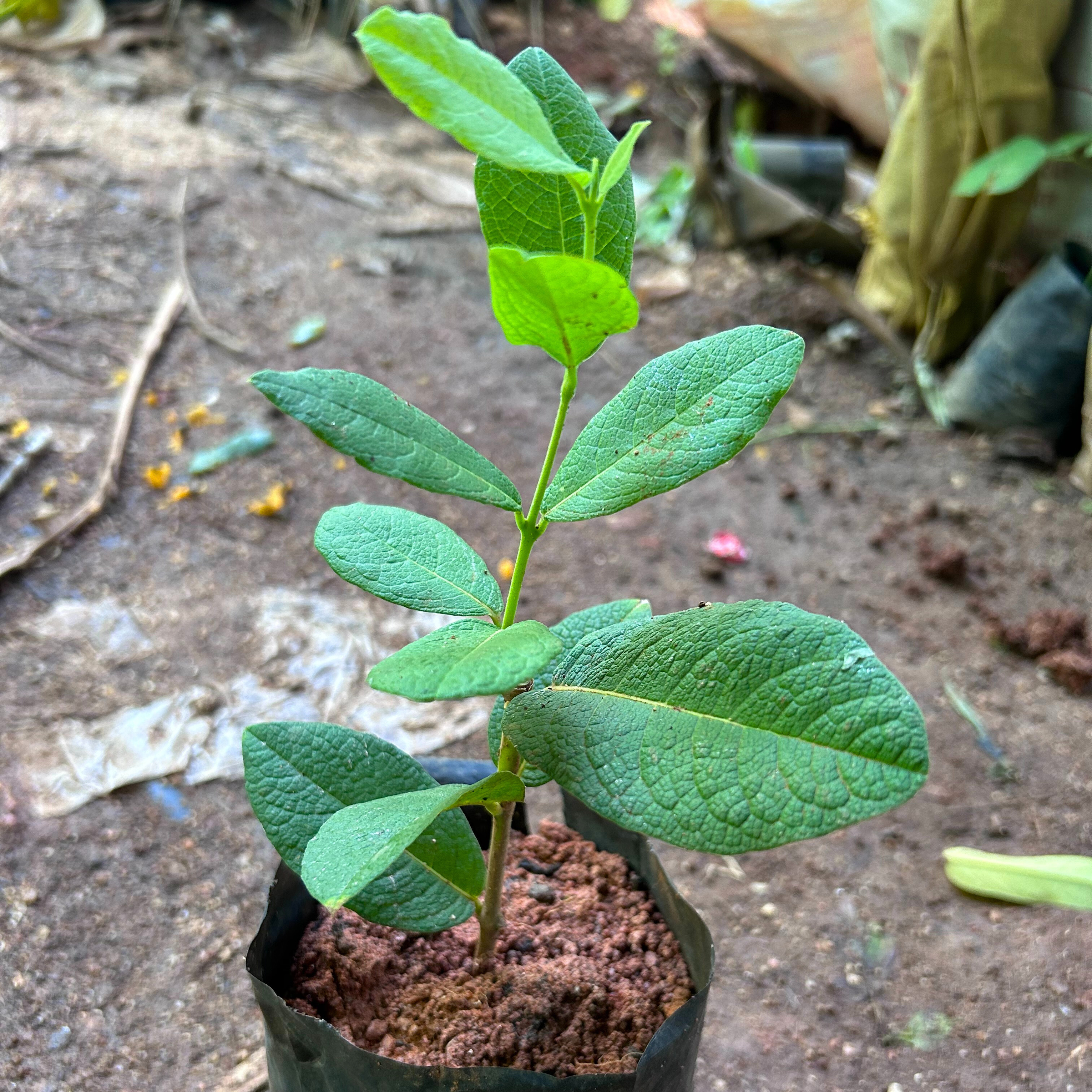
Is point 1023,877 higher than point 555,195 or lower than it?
lower

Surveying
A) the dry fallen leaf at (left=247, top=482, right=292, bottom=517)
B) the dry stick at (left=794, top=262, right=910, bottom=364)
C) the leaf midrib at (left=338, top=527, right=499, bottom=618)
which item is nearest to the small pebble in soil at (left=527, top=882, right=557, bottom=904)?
the leaf midrib at (left=338, top=527, right=499, bottom=618)

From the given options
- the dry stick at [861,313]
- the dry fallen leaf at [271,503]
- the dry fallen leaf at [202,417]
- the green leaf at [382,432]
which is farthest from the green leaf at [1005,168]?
the green leaf at [382,432]

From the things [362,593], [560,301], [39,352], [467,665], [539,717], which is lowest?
[362,593]

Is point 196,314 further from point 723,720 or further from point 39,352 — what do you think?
point 723,720

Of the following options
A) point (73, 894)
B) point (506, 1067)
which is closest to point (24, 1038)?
point (73, 894)

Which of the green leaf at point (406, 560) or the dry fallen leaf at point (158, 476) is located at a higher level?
the green leaf at point (406, 560)

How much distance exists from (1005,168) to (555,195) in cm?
172

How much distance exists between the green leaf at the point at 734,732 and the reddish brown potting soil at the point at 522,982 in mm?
289

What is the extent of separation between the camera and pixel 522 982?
32.9 inches

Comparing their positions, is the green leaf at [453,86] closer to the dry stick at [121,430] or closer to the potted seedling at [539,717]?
the potted seedling at [539,717]

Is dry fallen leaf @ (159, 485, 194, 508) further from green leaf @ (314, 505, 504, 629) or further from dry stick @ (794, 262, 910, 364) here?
dry stick @ (794, 262, 910, 364)

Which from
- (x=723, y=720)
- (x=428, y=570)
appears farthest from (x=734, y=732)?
(x=428, y=570)

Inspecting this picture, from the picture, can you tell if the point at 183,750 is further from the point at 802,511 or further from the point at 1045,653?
the point at 1045,653

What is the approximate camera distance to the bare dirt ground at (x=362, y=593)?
1.18m
